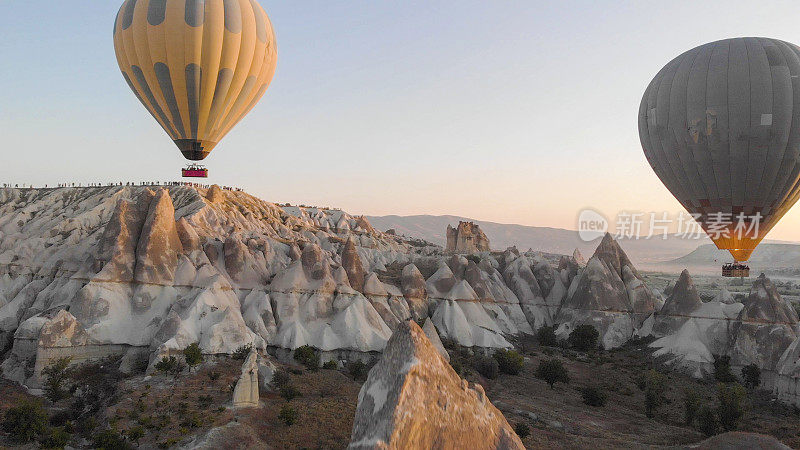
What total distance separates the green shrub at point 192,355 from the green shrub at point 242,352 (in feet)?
7.25

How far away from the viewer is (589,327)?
56.0 metres

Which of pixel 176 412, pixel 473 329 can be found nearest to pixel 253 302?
pixel 176 412

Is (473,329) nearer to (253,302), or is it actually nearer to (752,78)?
(253,302)

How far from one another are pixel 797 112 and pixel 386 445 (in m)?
44.6

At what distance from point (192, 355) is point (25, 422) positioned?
9.06 m

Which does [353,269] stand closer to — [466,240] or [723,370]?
[723,370]

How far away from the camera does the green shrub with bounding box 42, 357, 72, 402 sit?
110 ft

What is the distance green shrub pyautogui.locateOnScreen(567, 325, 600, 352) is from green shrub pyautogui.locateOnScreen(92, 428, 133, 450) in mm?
40754

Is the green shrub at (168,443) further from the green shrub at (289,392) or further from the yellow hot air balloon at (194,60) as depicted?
the yellow hot air balloon at (194,60)

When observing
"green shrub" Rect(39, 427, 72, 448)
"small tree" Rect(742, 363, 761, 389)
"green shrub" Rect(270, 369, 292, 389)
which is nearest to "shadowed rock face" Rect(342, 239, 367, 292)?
"green shrub" Rect(270, 369, 292, 389)

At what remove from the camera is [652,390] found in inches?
1427

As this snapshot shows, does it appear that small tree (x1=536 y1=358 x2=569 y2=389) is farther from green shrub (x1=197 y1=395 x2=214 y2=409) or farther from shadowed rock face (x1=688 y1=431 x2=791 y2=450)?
green shrub (x1=197 y1=395 x2=214 y2=409)

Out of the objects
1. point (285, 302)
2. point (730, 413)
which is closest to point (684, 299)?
point (730, 413)

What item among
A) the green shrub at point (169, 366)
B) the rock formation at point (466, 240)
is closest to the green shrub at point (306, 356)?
the green shrub at point (169, 366)
